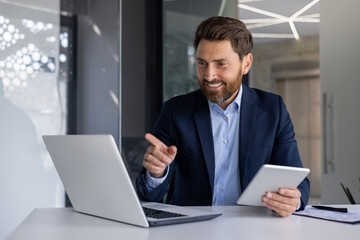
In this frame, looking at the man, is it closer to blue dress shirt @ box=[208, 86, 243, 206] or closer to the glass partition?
blue dress shirt @ box=[208, 86, 243, 206]

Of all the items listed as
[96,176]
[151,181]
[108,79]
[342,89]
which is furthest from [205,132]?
[342,89]

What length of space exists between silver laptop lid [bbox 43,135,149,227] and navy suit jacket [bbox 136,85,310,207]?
460 mm

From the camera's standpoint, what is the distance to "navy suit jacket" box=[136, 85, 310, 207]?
6.07 ft

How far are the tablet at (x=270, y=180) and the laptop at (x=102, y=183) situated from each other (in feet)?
0.39

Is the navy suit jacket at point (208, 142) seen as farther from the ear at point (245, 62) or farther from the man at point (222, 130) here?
the ear at point (245, 62)

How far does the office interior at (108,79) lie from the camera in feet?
9.71

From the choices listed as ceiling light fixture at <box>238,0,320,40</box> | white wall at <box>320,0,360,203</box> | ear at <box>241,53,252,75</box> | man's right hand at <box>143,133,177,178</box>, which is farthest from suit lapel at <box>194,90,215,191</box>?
ceiling light fixture at <box>238,0,320,40</box>

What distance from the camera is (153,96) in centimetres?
383

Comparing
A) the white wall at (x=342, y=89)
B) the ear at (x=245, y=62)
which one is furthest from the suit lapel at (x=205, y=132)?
the white wall at (x=342, y=89)

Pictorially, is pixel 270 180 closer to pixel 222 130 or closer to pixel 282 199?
pixel 282 199

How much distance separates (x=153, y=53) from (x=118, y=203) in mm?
2720

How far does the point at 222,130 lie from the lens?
1.92m

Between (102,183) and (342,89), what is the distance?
322cm

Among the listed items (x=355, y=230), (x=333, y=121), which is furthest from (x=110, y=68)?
(x=355, y=230)
